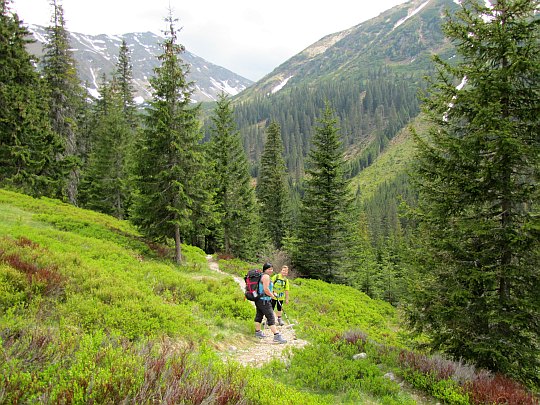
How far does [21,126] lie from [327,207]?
73.5ft

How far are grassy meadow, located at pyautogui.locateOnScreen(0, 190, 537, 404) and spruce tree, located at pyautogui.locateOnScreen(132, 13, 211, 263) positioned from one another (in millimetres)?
3381

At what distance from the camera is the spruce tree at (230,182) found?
27.6 metres

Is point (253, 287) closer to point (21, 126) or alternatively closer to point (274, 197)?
point (21, 126)

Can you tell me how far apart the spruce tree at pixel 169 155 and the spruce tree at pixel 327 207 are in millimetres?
10217

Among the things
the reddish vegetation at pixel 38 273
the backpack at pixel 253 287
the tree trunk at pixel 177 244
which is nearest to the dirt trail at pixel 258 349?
the backpack at pixel 253 287

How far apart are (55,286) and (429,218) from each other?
10017 mm

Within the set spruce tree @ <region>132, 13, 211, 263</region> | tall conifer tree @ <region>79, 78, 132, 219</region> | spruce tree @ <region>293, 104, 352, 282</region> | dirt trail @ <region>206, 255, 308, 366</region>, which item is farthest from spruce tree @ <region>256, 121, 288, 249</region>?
dirt trail @ <region>206, 255, 308, 366</region>

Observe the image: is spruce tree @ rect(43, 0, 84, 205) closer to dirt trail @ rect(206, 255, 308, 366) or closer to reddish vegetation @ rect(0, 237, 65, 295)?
reddish vegetation @ rect(0, 237, 65, 295)

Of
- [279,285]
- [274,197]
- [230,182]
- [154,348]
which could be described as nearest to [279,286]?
[279,285]

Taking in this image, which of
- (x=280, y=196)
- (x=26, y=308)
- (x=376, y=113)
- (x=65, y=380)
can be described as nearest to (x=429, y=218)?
(x=65, y=380)

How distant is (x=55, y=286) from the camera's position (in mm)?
8047

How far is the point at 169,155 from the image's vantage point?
18234mm

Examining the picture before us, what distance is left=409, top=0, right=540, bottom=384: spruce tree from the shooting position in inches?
284

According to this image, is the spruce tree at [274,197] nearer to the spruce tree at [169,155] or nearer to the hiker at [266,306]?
the spruce tree at [169,155]
